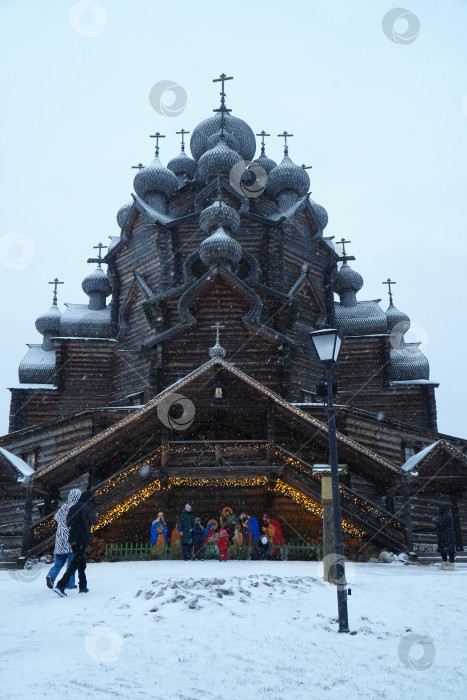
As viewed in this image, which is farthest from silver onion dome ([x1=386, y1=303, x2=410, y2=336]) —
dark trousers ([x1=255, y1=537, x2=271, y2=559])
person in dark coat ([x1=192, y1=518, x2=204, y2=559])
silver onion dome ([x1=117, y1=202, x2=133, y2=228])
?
person in dark coat ([x1=192, y1=518, x2=204, y2=559])

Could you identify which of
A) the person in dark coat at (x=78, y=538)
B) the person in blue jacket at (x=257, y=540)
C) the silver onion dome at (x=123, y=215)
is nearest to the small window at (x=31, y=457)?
the person in blue jacket at (x=257, y=540)

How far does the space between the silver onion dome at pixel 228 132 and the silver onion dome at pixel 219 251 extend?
29.8 ft

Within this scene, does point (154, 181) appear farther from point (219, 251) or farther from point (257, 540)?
point (257, 540)

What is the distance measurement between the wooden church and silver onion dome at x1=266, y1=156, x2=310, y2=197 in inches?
3.5

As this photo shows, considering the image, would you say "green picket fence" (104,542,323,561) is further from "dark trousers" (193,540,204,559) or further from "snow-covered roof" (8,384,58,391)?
"snow-covered roof" (8,384,58,391)

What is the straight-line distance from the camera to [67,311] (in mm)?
25703

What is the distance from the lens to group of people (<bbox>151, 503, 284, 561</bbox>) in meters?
12.6

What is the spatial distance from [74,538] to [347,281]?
21247 millimetres

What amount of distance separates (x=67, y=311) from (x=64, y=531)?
18.7 metres

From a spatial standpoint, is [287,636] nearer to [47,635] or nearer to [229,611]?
→ [229,611]

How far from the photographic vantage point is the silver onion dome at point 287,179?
25531 mm

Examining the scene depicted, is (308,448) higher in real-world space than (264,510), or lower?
higher

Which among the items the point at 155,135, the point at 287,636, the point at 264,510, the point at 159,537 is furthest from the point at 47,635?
the point at 155,135

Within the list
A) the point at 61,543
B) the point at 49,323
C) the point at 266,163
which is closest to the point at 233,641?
the point at 61,543
